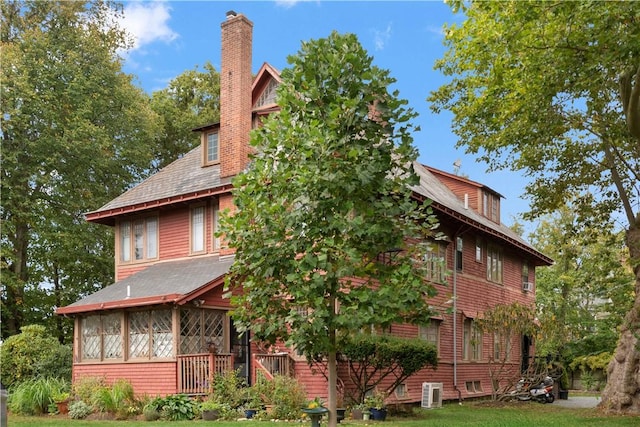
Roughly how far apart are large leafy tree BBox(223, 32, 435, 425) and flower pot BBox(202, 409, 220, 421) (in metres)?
8.58

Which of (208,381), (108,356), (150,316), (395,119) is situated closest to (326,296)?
(395,119)

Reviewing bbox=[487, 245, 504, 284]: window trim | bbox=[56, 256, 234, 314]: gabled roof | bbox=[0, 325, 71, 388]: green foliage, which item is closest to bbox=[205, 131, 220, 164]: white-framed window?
bbox=[56, 256, 234, 314]: gabled roof

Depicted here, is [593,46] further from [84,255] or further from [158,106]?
[158,106]

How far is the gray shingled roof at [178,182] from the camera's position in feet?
74.2

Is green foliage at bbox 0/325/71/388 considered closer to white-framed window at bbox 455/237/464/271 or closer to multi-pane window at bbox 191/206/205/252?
multi-pane window at bbox 191/206/205/252

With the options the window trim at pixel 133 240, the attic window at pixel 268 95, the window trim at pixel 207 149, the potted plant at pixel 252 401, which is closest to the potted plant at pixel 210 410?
the potted plant at pixel 252 401

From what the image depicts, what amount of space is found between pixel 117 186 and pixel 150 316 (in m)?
16.2

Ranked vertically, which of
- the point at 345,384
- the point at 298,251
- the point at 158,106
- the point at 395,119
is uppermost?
the point at 158,106

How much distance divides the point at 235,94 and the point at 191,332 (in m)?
7.25

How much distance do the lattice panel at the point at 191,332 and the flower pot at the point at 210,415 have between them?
2.49 metres

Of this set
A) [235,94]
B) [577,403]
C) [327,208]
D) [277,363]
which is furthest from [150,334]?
[577,403]

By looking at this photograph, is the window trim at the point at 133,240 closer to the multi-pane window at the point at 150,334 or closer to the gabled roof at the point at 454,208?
the multi-pane window at the point at 150,334

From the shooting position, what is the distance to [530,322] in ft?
77.2

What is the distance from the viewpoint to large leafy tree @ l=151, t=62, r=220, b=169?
3941 cm
